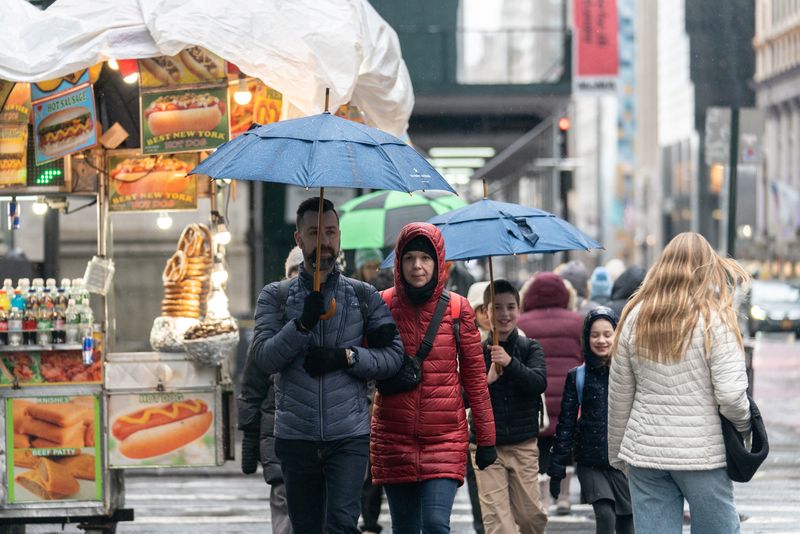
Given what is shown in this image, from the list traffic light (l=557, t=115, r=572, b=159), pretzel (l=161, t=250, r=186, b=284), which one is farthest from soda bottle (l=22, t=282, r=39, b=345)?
traffic light (l=557, t=115, r=572, b=159)

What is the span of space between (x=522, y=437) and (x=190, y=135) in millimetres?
3050

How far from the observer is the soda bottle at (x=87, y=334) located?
8.88 metres

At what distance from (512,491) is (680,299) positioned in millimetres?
2521

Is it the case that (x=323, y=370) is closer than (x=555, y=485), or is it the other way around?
(x=323, y=370)

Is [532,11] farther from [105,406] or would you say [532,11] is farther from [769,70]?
[105,406]

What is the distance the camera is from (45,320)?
8.84 metres

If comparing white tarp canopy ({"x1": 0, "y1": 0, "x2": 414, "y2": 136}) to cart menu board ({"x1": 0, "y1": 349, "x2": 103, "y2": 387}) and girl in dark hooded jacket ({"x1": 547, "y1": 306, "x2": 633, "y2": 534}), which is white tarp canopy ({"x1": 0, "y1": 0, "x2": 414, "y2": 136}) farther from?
girl in dark hooded jacket ({"x1": 547, "y1": 306, "x2": 633, "y2": 534})

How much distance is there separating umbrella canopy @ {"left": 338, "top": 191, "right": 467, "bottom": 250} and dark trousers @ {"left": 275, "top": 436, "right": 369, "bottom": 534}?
5261 mm

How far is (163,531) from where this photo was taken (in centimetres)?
1065

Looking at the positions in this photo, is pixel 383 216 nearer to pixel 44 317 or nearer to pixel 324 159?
pixel 44 317

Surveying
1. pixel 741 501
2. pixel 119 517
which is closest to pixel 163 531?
pixel 119 517

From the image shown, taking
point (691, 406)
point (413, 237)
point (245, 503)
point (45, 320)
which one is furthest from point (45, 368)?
point (691, 406)

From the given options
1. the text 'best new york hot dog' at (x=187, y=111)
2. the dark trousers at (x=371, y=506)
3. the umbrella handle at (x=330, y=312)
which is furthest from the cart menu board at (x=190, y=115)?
the umbrella handle at (x=330, y=312)

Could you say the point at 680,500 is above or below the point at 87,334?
below
